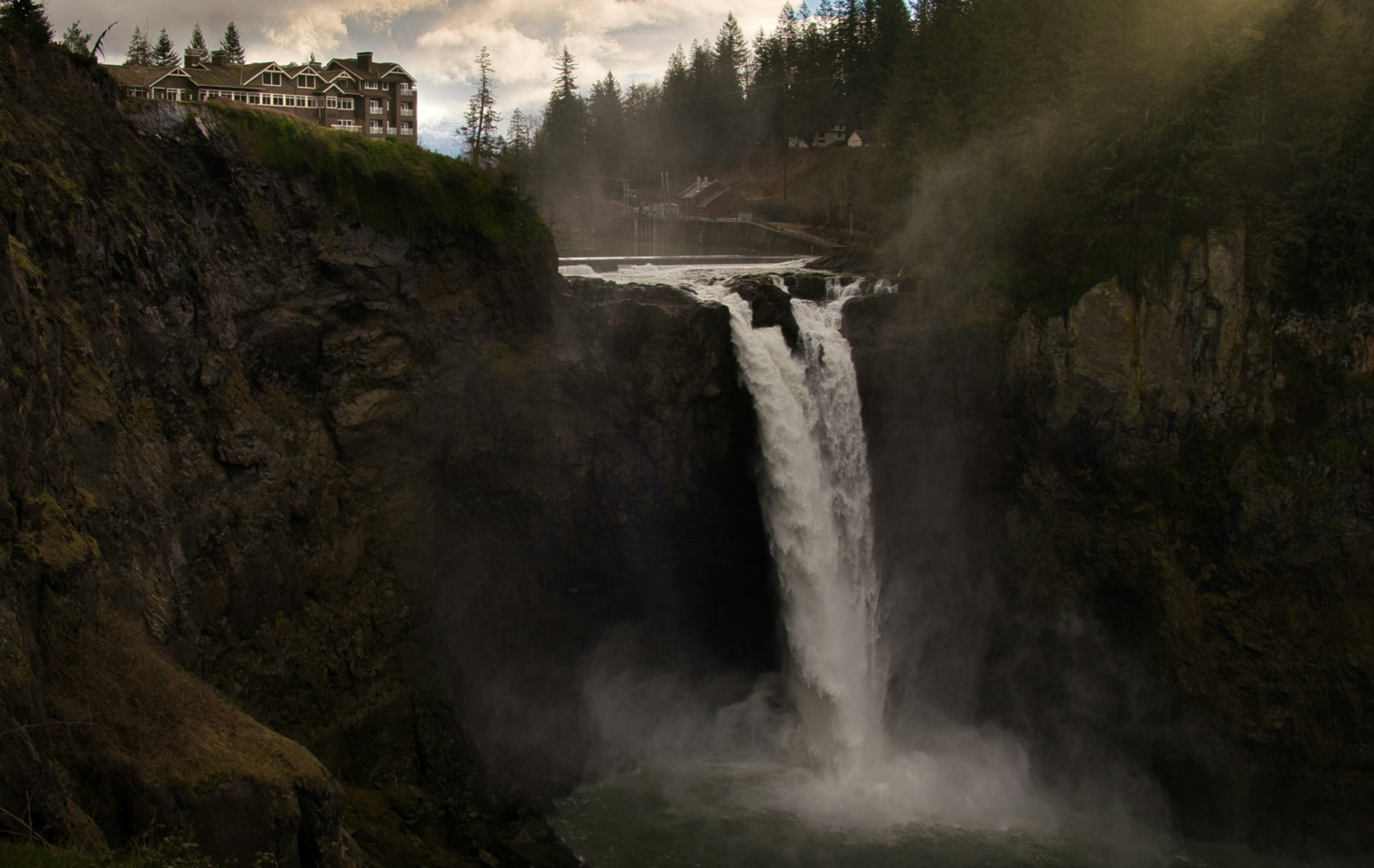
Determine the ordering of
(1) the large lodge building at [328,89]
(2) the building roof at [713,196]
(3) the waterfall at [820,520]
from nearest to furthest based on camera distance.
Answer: (3) the waterfall at [820,520] → (1) the large lodge building at [328,89] → (2) the building roof at [713,196]

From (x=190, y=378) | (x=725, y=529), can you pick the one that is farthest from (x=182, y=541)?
(x=725, y=529)

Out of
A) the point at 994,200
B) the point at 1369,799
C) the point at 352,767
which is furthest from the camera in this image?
the point at 994,200

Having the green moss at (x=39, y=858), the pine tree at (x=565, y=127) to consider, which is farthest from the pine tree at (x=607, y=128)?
the green moss at (x=39, y=858)

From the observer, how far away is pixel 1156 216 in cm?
3003

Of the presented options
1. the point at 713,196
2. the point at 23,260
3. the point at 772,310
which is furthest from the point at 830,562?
the point at 713,196

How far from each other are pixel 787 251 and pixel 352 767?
32.6m

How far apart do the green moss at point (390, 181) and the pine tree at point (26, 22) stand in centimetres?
399

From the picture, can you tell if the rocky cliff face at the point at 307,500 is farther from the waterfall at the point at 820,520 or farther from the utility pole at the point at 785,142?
the utility pole at the point at 785,142

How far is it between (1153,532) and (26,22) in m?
28.1

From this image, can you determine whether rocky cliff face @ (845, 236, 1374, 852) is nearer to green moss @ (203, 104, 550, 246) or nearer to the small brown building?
green moss @ (203, 104, 550, 246)

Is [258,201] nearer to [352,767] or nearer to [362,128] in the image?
[352,767]

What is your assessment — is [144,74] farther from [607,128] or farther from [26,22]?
[607,128]

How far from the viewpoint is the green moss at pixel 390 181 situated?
23266 millimetres

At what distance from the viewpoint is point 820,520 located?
98.4 feet
